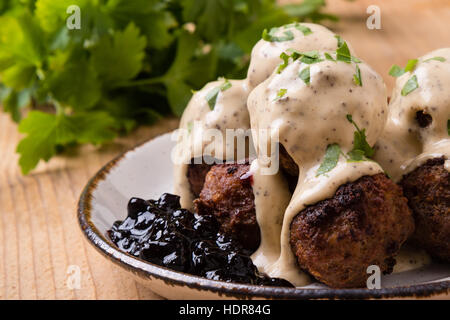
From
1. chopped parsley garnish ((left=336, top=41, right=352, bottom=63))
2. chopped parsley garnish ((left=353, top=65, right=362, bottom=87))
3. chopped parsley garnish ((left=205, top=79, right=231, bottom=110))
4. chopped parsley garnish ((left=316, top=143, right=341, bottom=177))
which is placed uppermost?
chopped parsley garnish ((left=336, top=41, right=352, bottom=63))

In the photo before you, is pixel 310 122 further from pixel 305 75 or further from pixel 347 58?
pixel 347 58

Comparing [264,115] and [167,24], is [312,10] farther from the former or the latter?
[264,115]

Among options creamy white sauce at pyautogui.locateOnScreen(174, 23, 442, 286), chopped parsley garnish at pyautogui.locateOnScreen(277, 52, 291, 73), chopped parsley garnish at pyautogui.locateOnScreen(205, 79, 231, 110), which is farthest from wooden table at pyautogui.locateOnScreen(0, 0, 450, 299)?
chopped parsley garnish at pyautogui.locateOnScreen(277, 52, 291, 73)

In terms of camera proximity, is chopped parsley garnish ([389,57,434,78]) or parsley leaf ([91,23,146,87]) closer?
chopped parsley garnish ([389,57,434,78])

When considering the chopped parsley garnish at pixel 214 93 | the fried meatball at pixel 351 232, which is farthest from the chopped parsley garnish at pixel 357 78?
the chopped parsley garnish at pixel 214 93

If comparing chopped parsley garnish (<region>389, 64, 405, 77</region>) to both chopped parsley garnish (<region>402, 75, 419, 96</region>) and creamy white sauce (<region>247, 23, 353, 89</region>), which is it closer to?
chopped parsley garnish (<region>402, 75, 419, 96</region>)

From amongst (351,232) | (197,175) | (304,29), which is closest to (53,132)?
(197,175)

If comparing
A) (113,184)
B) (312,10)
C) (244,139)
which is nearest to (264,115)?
(244,139)
